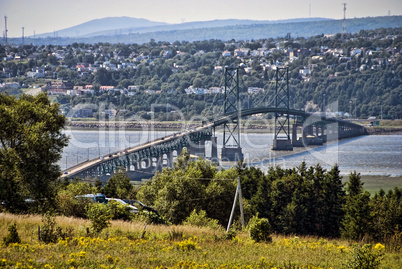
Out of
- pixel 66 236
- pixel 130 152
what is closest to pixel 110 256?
pixel 66 236

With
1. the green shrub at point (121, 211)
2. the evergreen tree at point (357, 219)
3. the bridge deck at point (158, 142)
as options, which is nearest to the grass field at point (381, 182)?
the evergreen tree at point (357, 219)

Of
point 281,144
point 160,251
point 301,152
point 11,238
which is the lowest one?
point 301,152

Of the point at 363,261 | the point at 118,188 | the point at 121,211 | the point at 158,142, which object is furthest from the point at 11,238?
the point at 158,142

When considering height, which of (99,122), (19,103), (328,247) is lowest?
(99,122)

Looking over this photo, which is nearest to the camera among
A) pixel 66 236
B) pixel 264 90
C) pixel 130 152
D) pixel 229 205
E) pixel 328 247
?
pixel 66 236

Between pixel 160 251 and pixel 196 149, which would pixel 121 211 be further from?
pixel 196 149

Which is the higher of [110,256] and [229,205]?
[110,256]

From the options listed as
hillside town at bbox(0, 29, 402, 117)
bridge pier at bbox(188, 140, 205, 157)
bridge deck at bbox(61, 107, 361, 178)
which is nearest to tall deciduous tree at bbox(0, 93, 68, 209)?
bridge deck at bbox(61, 107, 361, 178)

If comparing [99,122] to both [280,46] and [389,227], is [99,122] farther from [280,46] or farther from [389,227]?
[280,46]
